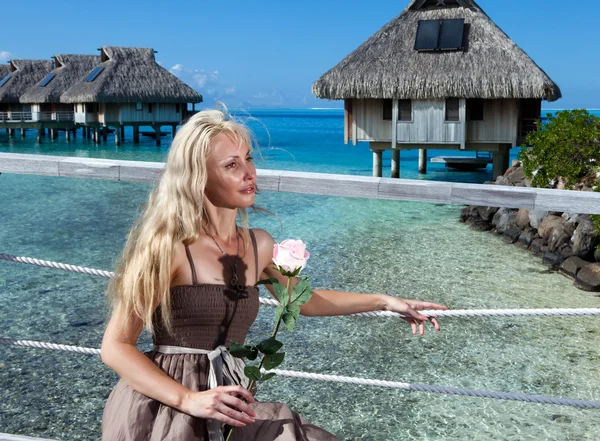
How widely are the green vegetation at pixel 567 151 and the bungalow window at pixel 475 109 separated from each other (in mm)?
4743

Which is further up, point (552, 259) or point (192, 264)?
point (192, 264)

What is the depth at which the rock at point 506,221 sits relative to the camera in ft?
39.1

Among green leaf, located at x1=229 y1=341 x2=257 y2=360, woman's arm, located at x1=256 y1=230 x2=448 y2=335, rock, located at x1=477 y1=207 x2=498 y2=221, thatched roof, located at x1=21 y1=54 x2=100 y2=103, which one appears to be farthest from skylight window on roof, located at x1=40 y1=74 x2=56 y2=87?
green leaf, located at x1=229 y1=341 x2=257 y2=360

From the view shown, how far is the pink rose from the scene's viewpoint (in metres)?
1.43

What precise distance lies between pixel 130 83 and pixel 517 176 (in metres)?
23.1

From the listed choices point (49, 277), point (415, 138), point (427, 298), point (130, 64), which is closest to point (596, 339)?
point (427, 298)

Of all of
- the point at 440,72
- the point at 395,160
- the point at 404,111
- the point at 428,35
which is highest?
the point at 428,35

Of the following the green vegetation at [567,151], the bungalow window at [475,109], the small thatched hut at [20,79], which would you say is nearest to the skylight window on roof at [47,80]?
the small thatched hut at [20,79]

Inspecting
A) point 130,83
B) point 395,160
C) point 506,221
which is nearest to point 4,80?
point 130,83

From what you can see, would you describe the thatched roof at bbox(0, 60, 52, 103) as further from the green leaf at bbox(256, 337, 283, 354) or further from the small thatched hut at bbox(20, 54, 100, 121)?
the green leaf at bbox(256, 337, 283, 354)

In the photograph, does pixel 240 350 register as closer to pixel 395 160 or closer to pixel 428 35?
pixel 428 35

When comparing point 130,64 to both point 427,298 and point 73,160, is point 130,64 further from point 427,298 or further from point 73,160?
point 73,160

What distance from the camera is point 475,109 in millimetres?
16781

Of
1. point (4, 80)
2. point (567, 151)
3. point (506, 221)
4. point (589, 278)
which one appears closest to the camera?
point (589, 278)
